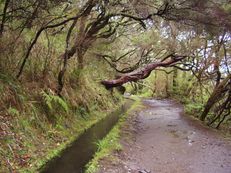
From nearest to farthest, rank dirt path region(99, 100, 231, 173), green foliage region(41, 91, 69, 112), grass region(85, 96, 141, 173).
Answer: grass region(85, 96, 141, 173), dirt path region(99, 100, 231, 173), green foliage region(41, 91, 69, 112)

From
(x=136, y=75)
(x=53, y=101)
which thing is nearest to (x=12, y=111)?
(x=53, y=101)

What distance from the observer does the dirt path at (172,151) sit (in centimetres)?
714

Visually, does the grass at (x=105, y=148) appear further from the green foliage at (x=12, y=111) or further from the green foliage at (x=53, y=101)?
the green foliage at (x=12, y=111)

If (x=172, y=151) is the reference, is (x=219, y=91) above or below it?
above

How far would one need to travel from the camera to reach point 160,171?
6996mm

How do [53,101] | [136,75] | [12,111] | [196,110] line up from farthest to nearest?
[136,75], [196,110], [53,101], [12,111]

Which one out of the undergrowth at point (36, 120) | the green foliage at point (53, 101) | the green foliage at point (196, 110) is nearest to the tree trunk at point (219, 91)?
the green foliage at point (196, 110)

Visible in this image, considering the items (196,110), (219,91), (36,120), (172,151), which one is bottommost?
(172,151)

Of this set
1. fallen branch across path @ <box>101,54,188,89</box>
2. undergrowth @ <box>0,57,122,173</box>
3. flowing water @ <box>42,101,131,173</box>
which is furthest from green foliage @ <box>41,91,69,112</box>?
fallen branch across path @ <box>101,54,188,89</box>

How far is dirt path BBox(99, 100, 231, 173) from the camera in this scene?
714 centimetres

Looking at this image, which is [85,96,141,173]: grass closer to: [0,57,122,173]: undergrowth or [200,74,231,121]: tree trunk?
[0,57,122,173]: undergrowth

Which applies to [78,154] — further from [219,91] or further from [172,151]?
[219,91]

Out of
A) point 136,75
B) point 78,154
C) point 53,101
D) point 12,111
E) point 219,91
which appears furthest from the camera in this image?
point 136,75

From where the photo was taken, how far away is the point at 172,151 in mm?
8711
